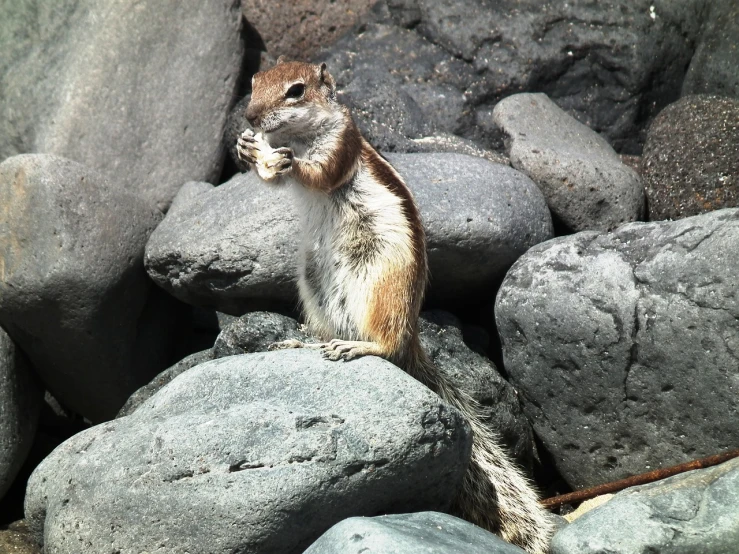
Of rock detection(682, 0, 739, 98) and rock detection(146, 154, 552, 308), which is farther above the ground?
rock detection(682, 0, 739, 98)

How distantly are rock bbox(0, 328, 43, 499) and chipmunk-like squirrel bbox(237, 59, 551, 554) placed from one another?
2.72 meters

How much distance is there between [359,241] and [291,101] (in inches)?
36.0

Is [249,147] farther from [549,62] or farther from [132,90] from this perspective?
[549,62]

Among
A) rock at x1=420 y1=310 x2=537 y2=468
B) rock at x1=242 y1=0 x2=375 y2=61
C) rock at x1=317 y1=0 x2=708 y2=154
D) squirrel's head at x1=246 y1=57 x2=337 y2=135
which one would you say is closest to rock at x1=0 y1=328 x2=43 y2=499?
rock at x1=420 y1=310 x2=537 y2=468

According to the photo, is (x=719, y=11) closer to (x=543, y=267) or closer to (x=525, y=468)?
(x=543, y=267)

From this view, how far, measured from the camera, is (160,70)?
9188 millimetres

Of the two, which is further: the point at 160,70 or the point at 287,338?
the point at 160,70

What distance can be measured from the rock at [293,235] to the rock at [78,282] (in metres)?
0.33

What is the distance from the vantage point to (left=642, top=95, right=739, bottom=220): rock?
782 cm

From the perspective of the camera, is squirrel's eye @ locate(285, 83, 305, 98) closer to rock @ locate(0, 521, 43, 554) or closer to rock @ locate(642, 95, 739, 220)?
rock @ locate(0, 521, 43, 554)

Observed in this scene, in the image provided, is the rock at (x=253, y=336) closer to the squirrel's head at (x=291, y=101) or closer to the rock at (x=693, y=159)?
the squirrel's head at (x=291, y=101)

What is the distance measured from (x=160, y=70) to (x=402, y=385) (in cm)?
499

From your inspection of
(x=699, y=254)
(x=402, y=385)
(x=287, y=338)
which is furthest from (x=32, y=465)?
(x=699, y=254)

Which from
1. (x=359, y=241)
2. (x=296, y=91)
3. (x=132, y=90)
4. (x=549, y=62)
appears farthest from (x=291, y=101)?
(x=549, y=62)
